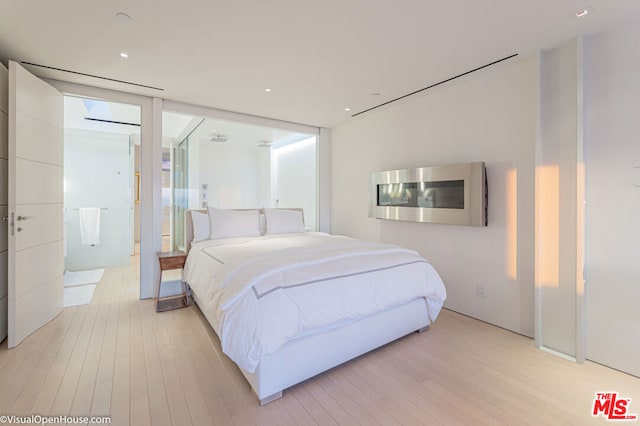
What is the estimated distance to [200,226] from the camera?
12.0 feet

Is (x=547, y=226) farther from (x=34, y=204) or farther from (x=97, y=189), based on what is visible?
(x=97, y=189)

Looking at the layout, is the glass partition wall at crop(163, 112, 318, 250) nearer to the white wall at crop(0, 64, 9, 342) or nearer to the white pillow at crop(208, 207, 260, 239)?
the white pillow at crop(208, 207, 260, 239)

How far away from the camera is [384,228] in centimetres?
415

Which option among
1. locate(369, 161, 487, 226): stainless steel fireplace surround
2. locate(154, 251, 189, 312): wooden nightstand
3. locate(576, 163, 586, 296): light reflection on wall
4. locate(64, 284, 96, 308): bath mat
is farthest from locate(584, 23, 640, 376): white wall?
locate(64, 284, 96, 308): bath mat

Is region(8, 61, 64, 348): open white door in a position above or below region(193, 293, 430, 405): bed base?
above

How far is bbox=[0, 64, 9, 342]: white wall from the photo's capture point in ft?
8.33

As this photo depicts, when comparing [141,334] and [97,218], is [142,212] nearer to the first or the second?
[141,334]

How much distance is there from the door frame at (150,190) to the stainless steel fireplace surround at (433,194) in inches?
111

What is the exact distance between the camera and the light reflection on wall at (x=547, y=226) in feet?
7.95

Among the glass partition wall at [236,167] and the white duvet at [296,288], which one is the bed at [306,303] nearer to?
the white duvet at [296,288]

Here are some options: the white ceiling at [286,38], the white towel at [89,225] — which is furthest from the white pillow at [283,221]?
the white towel at [89,225]

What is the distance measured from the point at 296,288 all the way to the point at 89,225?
16.4 ft

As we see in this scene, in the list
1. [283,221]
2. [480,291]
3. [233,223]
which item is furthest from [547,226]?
[233,223]

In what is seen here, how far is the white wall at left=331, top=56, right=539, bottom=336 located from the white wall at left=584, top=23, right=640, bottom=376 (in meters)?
0.40
